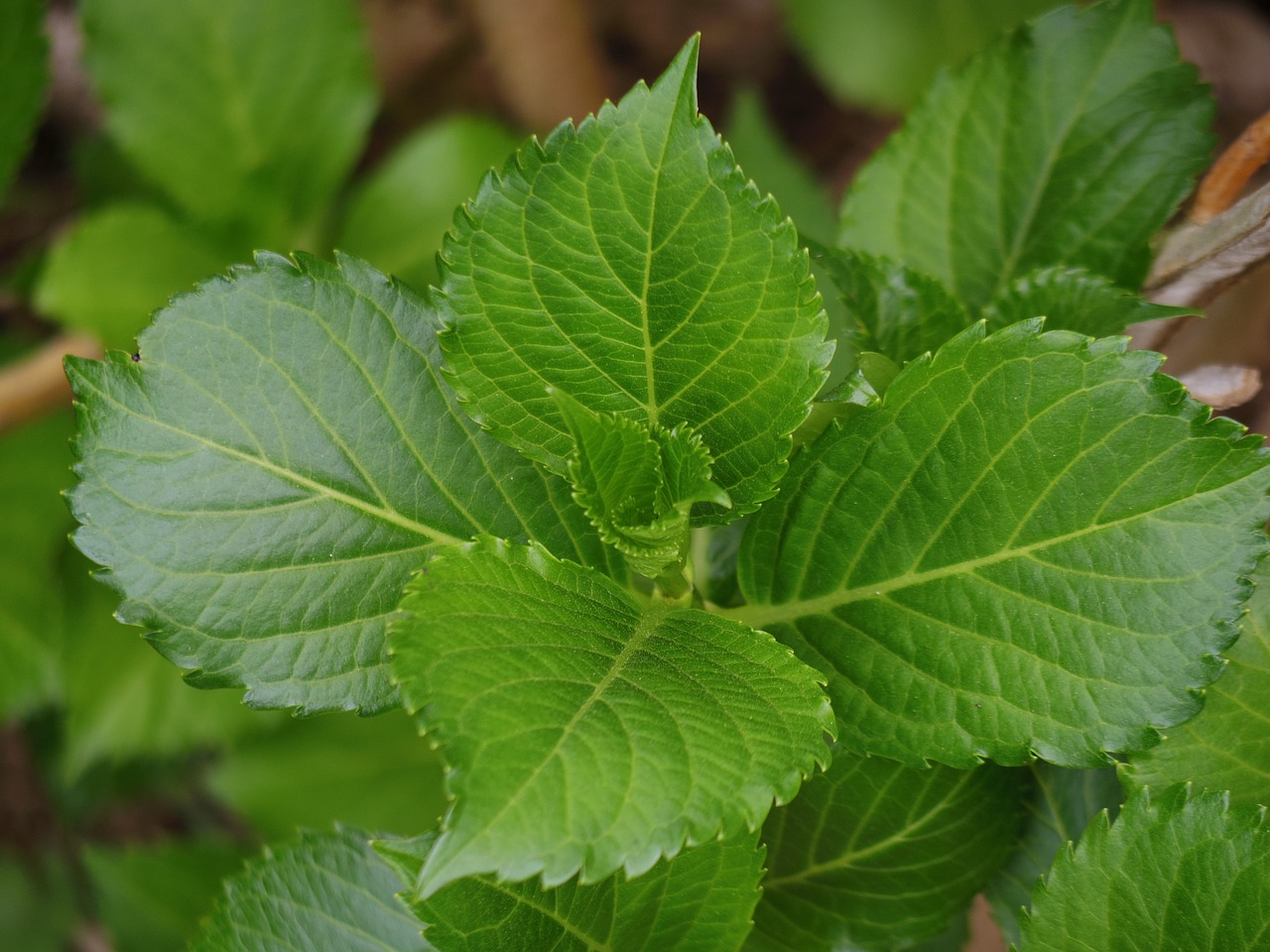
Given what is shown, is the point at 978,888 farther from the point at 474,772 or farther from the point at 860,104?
the point at 860,104

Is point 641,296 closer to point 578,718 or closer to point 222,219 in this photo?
point 578,718

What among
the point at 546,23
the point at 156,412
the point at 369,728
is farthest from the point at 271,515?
the point at 546,23

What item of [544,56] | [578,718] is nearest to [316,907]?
[578,718]

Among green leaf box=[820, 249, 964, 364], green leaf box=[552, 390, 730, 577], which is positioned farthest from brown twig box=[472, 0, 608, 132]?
green leaf box=[552, 390, 730, 577]

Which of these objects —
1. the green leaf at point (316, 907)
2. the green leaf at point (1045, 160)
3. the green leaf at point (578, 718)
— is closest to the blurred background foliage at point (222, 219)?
the green leaf at point (1045, 160)

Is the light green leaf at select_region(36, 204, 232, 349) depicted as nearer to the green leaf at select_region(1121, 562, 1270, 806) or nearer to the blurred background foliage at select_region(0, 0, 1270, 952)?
the blurred background foliage at select_region(0, 0, 1270, 952)
